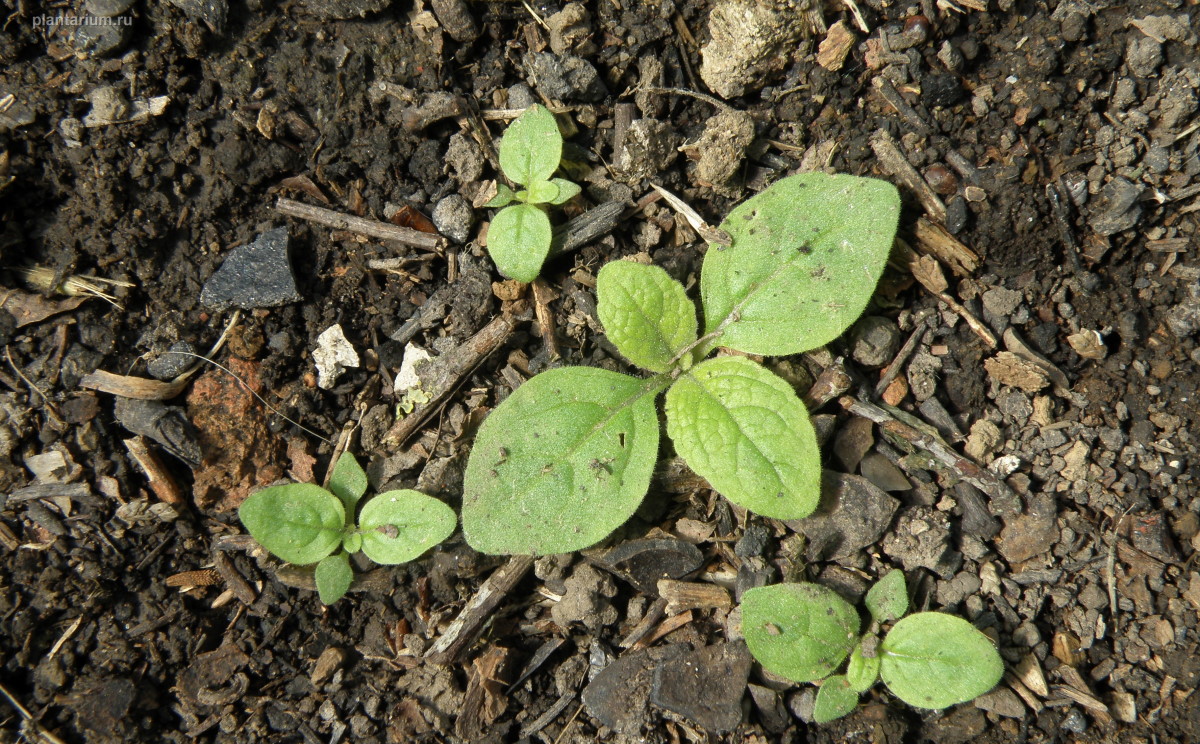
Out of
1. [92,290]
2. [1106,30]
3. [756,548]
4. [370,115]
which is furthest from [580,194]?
[1106,30]

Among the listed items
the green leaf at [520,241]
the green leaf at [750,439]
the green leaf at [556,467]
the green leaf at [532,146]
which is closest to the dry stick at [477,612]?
the green leaf at [556,467]

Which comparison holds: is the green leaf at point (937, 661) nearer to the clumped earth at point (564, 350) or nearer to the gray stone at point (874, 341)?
the clumped earth at point (564, 350)

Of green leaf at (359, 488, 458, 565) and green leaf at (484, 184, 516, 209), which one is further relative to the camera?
green leaf at (484, 184, 516, 209)

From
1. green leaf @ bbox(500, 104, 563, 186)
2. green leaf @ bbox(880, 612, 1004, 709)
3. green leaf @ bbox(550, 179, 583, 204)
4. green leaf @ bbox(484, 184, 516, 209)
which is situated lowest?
green leaf @ bbox(880, 612, 1004, 709)

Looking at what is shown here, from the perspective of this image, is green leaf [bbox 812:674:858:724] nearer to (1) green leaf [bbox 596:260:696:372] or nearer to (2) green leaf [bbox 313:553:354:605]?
(1) green leaf [bbox 596:260:696:372]

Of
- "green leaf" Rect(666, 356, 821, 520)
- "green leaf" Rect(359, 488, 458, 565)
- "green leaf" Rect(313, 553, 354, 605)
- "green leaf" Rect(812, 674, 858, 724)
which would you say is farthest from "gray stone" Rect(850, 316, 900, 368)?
"green leaf" Rect(313, 553, 354, 605)

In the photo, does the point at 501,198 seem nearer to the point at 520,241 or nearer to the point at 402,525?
the point at 520,241
